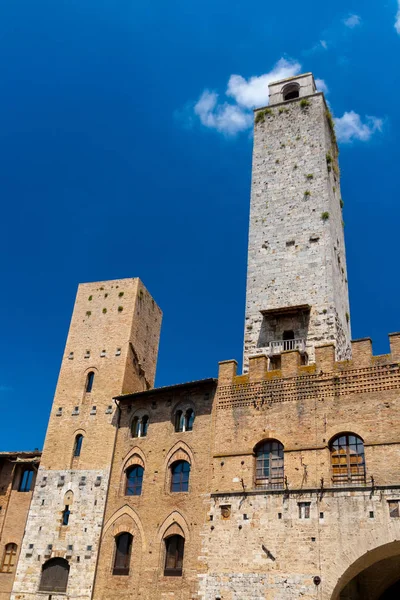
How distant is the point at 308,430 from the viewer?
22.2 meters

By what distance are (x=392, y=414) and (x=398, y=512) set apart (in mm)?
3336

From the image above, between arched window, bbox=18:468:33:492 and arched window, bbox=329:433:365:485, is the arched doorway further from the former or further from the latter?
arched window, bbox=18:468:33:492

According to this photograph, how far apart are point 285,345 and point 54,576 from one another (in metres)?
14.5

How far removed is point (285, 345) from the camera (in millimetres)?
27109

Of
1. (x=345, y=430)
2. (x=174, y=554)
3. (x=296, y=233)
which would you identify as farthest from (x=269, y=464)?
(x=296, y=233)

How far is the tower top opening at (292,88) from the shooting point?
35.1 m

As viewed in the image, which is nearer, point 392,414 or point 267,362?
point 392,414

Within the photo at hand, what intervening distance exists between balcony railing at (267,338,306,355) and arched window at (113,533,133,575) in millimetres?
10351

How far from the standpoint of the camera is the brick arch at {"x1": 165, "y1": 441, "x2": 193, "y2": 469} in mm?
24781

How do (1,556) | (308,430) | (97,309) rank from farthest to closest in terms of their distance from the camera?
(97,309) → (1,556) → (308,430)

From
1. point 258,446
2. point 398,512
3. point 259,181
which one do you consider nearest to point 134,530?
point 258,446

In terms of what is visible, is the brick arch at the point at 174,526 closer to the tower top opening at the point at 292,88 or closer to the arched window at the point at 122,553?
the arched window at the point at 122,553

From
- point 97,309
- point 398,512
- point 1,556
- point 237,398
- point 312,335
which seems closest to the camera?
point 398,512

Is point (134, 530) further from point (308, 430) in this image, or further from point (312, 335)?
point (312, 335)
